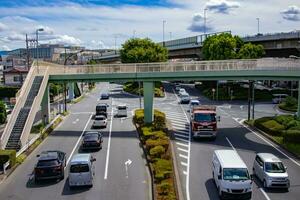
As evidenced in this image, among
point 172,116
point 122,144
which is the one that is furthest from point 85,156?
point 172,116

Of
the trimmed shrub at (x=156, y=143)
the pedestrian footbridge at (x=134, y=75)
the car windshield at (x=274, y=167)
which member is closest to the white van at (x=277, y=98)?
the pedestrian footbridge at (x=134, y=75)

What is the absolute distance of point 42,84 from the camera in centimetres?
4603

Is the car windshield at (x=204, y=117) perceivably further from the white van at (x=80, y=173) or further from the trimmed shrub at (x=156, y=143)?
the white van at (x=80, y=173)

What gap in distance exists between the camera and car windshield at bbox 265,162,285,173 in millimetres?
26145

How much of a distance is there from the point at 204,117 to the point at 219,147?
4.05m

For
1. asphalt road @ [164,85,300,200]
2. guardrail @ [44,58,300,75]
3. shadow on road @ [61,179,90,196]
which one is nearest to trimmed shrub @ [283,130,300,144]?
asphalt road @ [164,85,300,200]

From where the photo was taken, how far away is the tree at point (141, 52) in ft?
329

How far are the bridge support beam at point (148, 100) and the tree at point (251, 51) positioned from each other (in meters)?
45.8

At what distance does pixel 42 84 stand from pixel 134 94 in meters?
49.0

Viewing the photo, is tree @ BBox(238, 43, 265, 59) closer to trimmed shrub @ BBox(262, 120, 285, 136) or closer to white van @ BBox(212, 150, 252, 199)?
trimmed shrub @ BBox(262, 120, 285, 136)

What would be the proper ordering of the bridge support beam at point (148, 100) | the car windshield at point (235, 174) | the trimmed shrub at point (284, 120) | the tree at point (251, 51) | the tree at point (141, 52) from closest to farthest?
the car windshield at point (235, 174) → the trimmed shrub at point (284, 120) → the bridge support beam at point (148, 100) → the tree at point (251, 51) → the tree at point (141, 52)

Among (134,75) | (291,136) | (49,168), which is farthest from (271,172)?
(134,75)

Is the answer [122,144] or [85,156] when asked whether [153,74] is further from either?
[85,156]

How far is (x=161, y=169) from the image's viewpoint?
2809 cm
